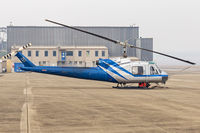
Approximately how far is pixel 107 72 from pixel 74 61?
239 ft

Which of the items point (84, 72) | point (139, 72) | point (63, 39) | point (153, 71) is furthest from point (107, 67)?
point (63, 39)

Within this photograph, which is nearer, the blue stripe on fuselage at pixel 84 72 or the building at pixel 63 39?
the blue stripe on fuselage at pixel 84 72

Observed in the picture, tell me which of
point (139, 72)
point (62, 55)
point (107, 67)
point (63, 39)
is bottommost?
point (139, 72)

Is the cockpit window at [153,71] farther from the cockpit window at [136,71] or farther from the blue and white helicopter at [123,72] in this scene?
the cockpit window at [136,71]

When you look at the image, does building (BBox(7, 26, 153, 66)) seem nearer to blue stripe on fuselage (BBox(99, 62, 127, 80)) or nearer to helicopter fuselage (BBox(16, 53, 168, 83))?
helicopter fuselage (BBox(16, 53, 168, 83))

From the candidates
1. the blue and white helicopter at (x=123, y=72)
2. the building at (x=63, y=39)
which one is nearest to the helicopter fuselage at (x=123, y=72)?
the blue and white helicopter at (x=123, y=72)

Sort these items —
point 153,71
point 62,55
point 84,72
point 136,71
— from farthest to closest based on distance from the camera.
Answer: point 62,55, point 84,72, point 153,71, point 136,71

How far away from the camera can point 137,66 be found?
26.7 meters

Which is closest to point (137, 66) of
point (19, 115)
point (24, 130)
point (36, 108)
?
→ point (36, 108)

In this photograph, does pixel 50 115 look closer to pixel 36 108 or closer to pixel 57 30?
pixel 36 108

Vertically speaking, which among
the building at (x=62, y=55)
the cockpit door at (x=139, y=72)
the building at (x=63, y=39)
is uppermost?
the building at (x=63, y=39)

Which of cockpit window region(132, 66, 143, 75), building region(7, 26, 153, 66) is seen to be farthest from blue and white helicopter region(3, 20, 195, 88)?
building region(7, 26, 153, 66)

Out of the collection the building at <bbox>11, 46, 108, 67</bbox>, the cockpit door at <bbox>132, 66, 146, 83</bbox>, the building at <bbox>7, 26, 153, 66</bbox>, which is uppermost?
the building at <bbox>7, 26, 153, 66</bbox>

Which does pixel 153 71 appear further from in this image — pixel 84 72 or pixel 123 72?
pixel 84 72
